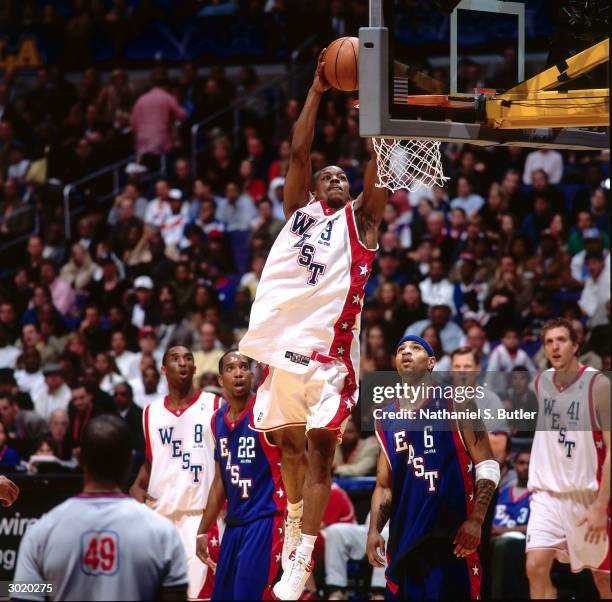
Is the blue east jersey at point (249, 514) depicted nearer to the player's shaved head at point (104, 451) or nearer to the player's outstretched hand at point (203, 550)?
the player's outstretched hand at point (203, 550)

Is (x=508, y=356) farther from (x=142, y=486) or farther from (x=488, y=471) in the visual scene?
(x=488, y=471)

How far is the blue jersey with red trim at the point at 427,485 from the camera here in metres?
7.44

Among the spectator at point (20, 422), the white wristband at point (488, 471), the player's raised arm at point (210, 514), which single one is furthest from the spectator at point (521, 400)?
the spectator at point (20, 422)

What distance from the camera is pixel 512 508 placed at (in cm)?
1023

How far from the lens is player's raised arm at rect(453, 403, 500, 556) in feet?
23.7

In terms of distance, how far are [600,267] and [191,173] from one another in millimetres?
6618

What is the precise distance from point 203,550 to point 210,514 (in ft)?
0.84

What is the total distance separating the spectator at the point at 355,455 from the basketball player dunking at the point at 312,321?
12.6 feet

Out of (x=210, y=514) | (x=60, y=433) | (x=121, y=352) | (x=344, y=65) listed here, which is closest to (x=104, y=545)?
(x=344, y=65)

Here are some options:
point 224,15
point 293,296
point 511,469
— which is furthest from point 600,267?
point 224,15

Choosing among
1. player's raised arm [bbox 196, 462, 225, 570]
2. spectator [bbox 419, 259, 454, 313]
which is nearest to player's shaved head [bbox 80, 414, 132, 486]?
player's raised arm [bbox 196, 462, 225, 570]

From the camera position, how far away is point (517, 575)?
9906 millimetres

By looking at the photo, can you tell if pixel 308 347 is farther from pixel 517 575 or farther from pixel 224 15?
pixel 224 15

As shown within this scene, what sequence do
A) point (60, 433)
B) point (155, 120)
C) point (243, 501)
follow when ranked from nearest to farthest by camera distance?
point (243, 501) → point (60, 433) → point (155, 120)
